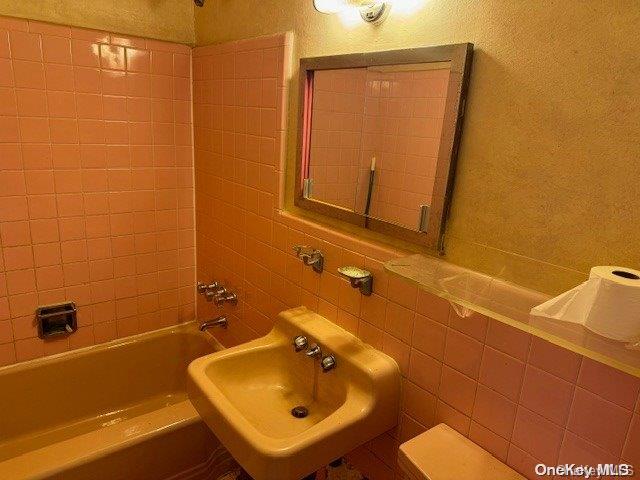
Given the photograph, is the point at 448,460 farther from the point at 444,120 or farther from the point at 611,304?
the point at 444,120

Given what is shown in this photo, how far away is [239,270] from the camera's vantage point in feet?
6.35

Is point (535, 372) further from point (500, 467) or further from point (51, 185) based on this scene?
point (51, 185)

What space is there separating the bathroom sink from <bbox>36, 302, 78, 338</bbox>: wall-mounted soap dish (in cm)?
100

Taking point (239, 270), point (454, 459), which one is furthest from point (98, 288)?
point (454, 459)

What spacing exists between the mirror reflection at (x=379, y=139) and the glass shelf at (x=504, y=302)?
0.15 metres

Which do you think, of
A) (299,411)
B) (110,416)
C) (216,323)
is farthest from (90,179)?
(299,411)

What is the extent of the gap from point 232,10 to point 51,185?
40.8 inches

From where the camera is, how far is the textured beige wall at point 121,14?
64.9 inches

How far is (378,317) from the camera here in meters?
1.32

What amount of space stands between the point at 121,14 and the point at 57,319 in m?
1.35

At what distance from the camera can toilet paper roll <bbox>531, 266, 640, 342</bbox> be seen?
2.30 feet

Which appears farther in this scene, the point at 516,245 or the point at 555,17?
the point at 516,245

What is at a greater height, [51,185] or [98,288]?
[51,185]

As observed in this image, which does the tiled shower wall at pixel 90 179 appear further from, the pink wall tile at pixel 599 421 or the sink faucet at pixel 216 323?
the pink wall tile at pixel 599 421
